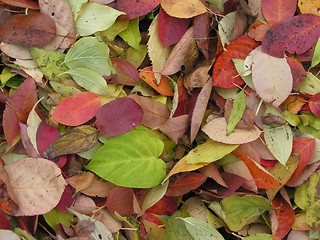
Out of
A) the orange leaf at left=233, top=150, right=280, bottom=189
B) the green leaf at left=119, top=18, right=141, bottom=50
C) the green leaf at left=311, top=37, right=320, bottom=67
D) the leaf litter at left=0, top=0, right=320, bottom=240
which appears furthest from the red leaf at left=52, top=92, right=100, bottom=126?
the green leaf at left=311, top=37, right=320, bottom=67

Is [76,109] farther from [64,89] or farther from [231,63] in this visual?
[231,63]

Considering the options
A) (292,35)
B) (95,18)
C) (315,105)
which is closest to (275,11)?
(292,35)

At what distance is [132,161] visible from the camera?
2.55 feet

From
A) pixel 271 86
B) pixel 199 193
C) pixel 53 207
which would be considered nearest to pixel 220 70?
pixel 271 86

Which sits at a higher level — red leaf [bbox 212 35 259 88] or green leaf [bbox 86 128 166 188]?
red leaf [bbox 212 35 259 88]

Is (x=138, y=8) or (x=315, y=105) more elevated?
(x=138, y=8)

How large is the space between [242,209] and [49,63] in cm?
34

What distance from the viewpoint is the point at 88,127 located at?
776 millimetres

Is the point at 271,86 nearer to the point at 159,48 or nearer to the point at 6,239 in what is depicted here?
the point at 159,48

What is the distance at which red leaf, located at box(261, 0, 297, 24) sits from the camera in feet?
2.68

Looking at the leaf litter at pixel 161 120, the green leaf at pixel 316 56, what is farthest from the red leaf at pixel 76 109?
the green leaf at pixel 316 56

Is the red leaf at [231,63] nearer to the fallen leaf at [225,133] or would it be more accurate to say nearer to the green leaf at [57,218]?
the fallen leaf at [225,133]

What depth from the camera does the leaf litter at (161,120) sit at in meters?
0.77

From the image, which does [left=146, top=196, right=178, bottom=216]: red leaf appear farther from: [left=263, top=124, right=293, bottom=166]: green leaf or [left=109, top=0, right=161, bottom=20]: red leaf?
[left=109, top=0, right=161, bottom=20]: red leaf
